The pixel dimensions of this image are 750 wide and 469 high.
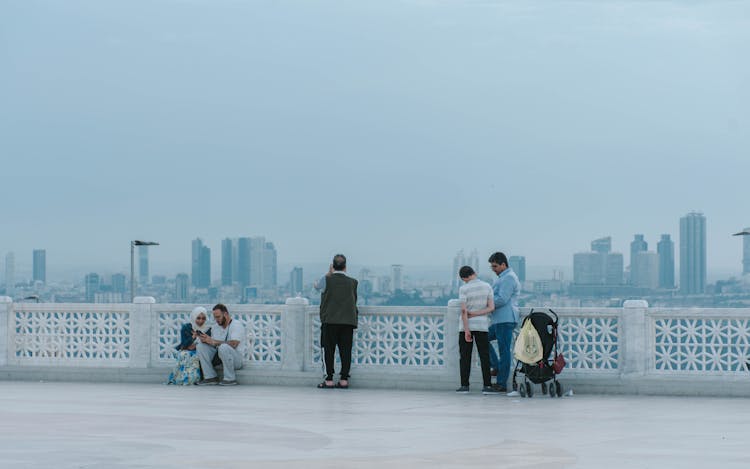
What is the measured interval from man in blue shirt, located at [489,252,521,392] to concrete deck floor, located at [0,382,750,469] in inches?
18.0

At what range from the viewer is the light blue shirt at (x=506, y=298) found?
14555 millimetres

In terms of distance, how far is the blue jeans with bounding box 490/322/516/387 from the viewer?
47.6 ft

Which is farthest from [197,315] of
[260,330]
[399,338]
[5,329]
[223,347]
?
[5,329]

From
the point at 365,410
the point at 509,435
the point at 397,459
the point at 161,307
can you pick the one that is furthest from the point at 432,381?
the point at 397,459

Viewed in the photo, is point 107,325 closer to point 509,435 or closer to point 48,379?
point 48,379

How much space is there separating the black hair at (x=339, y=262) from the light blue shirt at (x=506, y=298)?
6.31 feet

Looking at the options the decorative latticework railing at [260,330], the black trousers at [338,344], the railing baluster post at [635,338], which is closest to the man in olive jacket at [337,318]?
the black trousers at [338,344]

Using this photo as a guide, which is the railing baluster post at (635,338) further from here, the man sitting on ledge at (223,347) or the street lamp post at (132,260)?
the street lamp post at (132,260)

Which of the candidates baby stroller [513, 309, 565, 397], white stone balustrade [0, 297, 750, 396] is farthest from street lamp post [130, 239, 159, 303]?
baby stroller [513, 309, 565, 397]

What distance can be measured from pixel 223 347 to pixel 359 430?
5.07 m

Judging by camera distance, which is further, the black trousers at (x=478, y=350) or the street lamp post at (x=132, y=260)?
the street lamp post at (x=132, y=260)

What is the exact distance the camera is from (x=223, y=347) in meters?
15.7

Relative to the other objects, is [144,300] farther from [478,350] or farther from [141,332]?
[478,350]

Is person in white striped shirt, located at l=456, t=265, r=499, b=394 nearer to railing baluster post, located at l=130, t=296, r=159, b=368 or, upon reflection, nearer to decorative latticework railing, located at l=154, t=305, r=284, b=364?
decorative latticework railing, located at l=154, t=305, r=284, b=364
